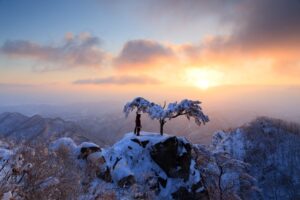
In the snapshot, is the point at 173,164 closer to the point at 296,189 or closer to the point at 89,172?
the point at 89,172

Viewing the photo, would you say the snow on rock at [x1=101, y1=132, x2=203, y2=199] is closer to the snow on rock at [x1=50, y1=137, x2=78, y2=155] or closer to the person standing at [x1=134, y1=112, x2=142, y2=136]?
the person standing at [x1=134, y1=112, x2=142, y2=136]

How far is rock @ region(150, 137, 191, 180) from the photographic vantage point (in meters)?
29.6

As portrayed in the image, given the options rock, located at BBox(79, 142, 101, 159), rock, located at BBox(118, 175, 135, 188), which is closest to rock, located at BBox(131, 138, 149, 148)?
rock, located at BBox(118, 175, 135, 188)

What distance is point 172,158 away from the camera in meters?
29.7

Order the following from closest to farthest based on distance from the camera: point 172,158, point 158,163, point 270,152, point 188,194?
point 188,194
point 172,158
point 158,163
point 270,152

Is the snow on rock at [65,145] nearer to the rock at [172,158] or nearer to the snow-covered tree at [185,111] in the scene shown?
the rock at [172,158]

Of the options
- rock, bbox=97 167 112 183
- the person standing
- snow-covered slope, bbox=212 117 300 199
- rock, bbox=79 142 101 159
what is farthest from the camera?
snow-covered slope, bbox=212 117 300 199

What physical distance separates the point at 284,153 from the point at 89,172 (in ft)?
374

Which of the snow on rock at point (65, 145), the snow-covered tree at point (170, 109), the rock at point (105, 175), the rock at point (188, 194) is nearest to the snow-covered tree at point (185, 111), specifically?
the snow-covered tree at point (170, 109)

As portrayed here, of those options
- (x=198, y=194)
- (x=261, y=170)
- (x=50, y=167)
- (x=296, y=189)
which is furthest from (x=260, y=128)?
(x=50, y=167)

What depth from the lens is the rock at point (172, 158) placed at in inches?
1166

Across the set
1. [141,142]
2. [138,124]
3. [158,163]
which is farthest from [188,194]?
[138,124]

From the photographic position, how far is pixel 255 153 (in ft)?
396

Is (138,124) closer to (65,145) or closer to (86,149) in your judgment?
(86,149)
